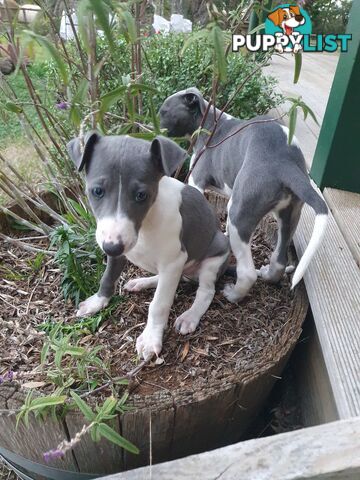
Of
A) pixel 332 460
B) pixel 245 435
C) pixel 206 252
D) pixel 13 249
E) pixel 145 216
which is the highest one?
pixel 145 216

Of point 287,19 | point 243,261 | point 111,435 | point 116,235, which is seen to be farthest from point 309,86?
point 111,435

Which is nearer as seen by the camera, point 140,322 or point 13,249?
point 140,322

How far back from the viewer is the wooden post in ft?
8.09

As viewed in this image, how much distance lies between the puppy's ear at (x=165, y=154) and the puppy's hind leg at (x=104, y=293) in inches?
24.9

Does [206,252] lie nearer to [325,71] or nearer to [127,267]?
[127,267]

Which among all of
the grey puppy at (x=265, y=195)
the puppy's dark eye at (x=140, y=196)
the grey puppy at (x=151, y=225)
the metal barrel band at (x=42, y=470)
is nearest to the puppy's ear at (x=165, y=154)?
the grey puppy at (x=151, y=225)

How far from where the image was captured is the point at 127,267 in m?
2.42

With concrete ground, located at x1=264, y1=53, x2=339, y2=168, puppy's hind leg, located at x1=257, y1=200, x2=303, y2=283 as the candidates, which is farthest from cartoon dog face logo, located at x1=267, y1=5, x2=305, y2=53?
puppy's hind leg, located at x1=257, y1=200, x2=303, y2=283

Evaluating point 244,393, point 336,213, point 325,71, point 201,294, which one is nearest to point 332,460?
point 244,393

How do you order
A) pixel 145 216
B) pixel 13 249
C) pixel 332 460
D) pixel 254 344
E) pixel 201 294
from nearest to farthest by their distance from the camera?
pixel 332 460
pixel 145 216
pixel 254 344
pixel 201 294
pixel 13 249

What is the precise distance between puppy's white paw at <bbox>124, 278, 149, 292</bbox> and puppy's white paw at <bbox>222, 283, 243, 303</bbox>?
0.43m

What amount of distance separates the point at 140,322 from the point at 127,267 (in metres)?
0.49

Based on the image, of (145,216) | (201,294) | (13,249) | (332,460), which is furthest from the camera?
(13,249)

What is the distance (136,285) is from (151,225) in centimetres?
60
